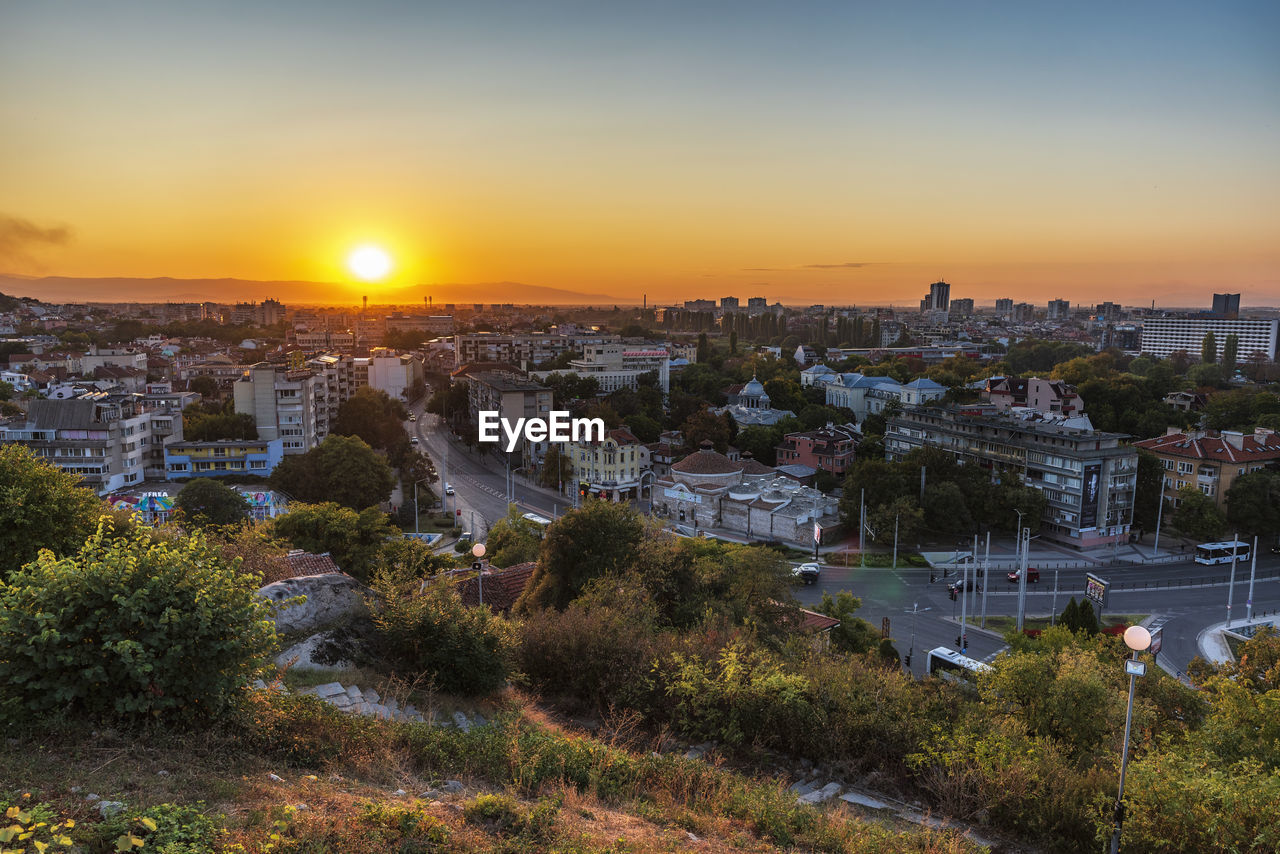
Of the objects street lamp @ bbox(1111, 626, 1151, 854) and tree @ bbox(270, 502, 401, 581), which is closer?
street lamp @ bbox(1111, 626, 1151, 854)

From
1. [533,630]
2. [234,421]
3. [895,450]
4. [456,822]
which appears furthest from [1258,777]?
[234,421]

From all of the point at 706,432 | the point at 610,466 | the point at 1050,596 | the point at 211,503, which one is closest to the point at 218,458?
the point at 211,503

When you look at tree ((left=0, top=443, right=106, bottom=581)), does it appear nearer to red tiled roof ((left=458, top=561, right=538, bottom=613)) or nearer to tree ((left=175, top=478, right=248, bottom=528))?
red tiled roof ((left=458, top=561, right=538, bottom=613))

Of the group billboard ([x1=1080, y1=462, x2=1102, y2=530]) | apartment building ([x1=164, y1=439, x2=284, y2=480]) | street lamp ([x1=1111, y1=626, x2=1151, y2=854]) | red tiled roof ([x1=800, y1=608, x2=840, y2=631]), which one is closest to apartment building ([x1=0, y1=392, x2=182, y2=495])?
apartment building ([x1=164, y1=439, x2=284, y2=480])

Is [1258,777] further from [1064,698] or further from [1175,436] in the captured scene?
[1175,436]

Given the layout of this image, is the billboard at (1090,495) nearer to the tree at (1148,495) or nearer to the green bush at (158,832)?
the tree at (1148,495)

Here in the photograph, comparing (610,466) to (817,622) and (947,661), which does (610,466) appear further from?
(947,661)
